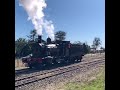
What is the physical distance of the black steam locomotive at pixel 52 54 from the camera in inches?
925

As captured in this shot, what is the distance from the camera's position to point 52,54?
85.9 ft

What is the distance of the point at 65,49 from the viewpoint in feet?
91.2

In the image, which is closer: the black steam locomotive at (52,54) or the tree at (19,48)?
the black steam locomotive at (52,54)

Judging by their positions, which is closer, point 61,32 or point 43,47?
point 43,47

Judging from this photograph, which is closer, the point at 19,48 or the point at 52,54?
the point at 52,54

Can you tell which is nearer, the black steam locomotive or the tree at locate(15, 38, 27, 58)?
the black steam locomotive

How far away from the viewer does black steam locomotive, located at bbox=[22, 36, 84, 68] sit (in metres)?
23.5
